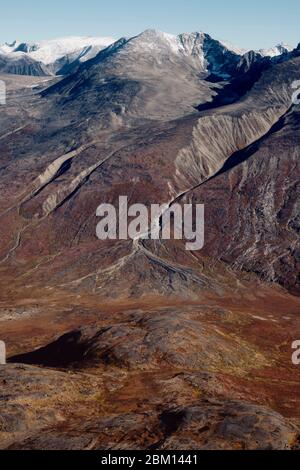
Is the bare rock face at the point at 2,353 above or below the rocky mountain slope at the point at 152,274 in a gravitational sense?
below

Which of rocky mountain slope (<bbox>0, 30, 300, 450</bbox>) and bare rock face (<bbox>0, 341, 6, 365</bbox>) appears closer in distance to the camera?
rocky mountain slope (<bbox>0, 30, 300, 450</bbox>)

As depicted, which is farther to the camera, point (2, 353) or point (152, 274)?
point (152, 274)

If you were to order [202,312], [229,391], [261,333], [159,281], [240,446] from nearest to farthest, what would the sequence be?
1. [240,446]
2. [229,391]
3. [261,333]
4. [202,312]
5. [159,281]

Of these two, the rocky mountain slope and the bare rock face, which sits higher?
the rocky mountain slope

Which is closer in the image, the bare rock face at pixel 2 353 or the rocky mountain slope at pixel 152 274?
the rocky mountain slope at pixel 152 274

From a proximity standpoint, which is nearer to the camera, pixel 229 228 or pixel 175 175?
pixel 229 228

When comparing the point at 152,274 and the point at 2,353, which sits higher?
the point at 152,274

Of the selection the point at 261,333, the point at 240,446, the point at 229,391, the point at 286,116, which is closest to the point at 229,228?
the point at 261,333
